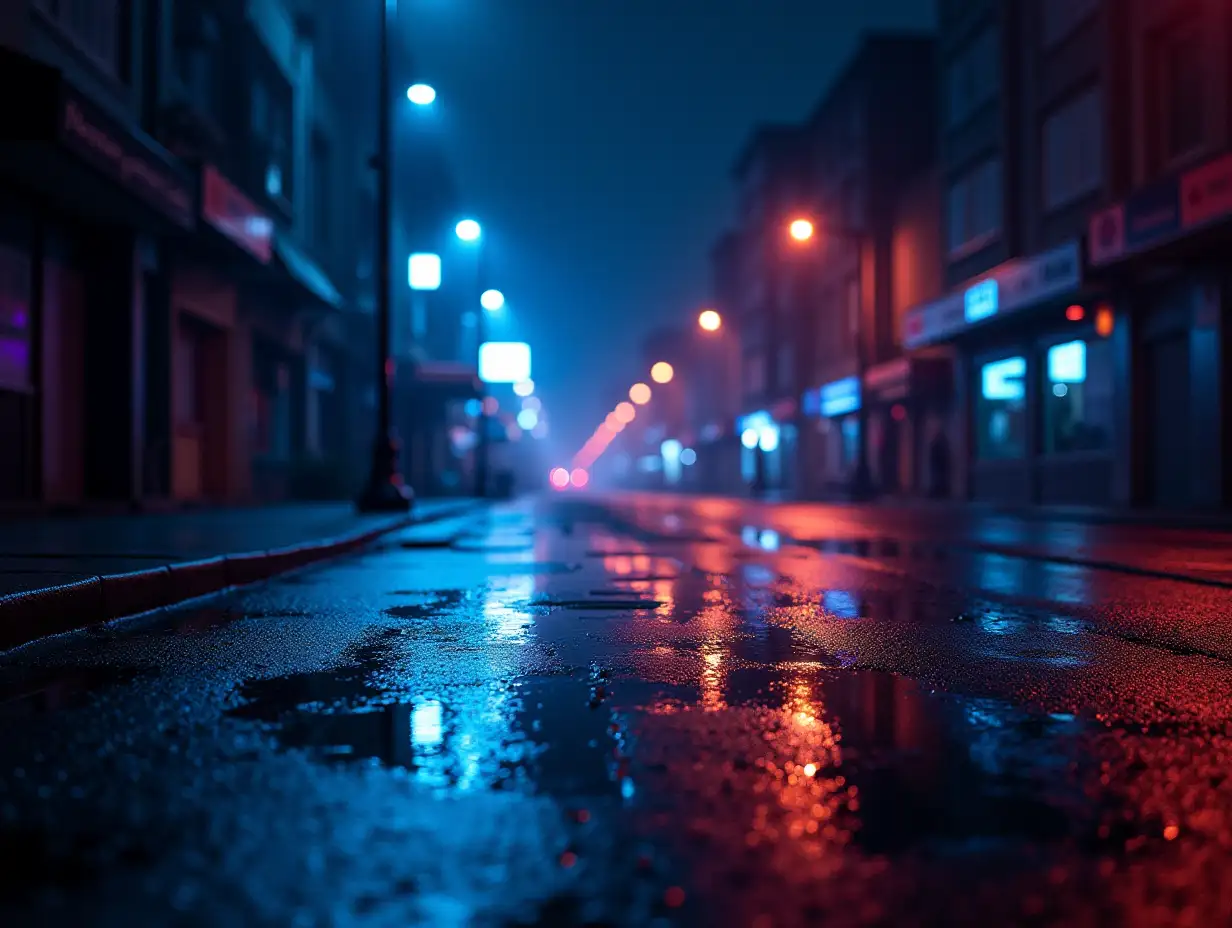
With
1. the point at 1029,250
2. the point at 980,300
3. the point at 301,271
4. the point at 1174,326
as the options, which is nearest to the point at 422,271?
the point at 301,271

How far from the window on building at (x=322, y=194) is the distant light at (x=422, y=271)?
18235 millimetres

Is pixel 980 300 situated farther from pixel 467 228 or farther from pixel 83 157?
pixel 83 157

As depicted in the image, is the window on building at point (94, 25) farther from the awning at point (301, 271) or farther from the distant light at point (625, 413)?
the distant light at point (625, 413)

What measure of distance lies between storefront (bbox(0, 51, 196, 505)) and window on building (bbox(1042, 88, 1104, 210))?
19.6 meters

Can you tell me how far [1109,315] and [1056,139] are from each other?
Result: 538 cm

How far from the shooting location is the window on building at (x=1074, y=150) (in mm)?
26938

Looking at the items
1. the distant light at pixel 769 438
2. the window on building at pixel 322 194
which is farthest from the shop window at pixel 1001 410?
the distant light at pixel 769 438

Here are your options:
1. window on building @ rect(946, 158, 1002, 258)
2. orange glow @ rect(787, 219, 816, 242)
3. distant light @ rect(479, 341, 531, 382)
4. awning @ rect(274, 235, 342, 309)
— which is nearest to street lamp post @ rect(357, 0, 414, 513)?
awning @ rect(274, 235, 342, 309)

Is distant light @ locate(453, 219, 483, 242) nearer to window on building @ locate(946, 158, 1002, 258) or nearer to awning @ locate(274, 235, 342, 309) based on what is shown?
awning @ locate(274, 235, 342, 309)

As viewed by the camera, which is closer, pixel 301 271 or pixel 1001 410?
pixel 301 271

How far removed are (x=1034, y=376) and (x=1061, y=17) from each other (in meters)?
8.76

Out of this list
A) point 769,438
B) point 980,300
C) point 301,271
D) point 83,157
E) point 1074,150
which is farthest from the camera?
point 769,438

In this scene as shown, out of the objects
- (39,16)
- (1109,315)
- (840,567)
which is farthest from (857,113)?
(840,567)

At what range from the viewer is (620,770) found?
337cm
